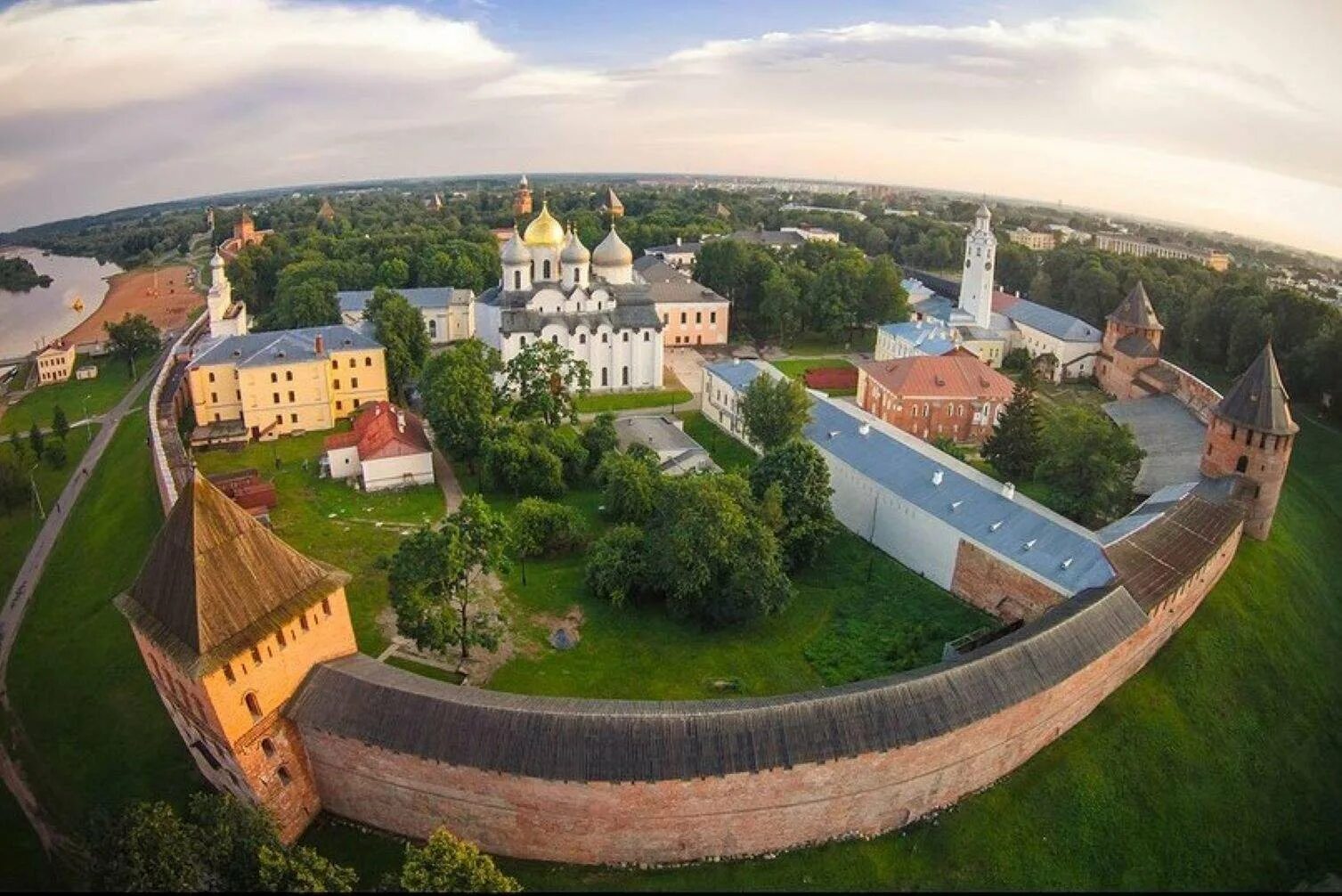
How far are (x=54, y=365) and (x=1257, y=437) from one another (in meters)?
70.7

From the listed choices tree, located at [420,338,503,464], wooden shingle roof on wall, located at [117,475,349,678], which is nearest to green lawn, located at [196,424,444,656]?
tree, located at [420,338,503,464]

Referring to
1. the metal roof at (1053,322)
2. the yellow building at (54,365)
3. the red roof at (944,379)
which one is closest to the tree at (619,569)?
the red roof at (944,379)

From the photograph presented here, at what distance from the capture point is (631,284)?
5984cm

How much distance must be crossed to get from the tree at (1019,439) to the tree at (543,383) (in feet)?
67.3

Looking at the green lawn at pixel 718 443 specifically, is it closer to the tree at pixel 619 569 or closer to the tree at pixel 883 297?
the tree at pixel 619 569

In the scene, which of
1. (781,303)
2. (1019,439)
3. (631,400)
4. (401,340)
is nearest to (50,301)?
(401,340)

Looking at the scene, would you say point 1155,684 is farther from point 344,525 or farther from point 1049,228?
point 1049,228

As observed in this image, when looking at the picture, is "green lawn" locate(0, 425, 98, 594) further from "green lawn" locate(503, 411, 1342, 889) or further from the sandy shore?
the sandy shore

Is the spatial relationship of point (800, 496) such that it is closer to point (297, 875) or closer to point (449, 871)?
point (449, 871)

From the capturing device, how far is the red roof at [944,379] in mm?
46188

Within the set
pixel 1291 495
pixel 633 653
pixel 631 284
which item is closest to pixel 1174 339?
Result: pixel 1291 495

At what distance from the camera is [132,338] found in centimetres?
6344

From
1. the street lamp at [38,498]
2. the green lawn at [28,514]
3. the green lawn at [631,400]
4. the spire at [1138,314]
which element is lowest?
the green lawn at [28,514]

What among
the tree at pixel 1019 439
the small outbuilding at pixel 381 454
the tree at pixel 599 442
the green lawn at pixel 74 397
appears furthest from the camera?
the green lawn at pixel 74 397
